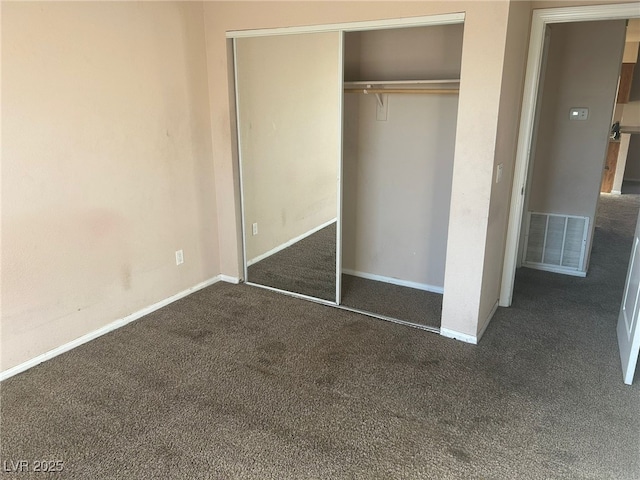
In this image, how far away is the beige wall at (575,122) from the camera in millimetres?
3777

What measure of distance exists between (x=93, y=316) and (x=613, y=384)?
3235 mm

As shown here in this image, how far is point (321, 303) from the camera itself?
356 centimetres

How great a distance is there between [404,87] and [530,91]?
2.92 ft

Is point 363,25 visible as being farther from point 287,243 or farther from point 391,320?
point 391,320

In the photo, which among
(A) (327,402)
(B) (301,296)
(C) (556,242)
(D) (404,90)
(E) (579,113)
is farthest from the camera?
(C) (556,242)

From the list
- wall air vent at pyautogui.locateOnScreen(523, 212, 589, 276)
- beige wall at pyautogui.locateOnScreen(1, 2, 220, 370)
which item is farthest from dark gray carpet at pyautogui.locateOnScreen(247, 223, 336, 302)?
wall air vent at pyautogui.locateOnScreen(523, 212, 589, 276)

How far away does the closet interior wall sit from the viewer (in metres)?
3.39

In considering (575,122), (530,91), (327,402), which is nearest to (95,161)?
(327,402)

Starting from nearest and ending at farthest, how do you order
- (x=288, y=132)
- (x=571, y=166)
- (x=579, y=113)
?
(x=288, y=132), (x=579, y=113), (x=571, y=166)

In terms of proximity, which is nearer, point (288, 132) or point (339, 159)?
point (339, 159)

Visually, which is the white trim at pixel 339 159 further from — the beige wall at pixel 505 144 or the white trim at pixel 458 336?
the beige wall at pixel 505 144

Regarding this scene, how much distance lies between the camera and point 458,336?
9.95 feet

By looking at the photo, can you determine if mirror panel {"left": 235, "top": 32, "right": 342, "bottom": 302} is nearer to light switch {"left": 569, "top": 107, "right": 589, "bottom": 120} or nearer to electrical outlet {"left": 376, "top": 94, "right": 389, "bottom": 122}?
electrical outlet {"left": 376, "top": 94, "right": 389, "bottom": 122}

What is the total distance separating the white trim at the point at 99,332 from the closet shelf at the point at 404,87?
2049 mm
